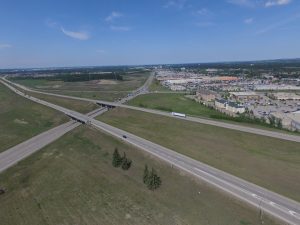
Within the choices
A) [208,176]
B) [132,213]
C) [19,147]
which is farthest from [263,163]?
[19,147]

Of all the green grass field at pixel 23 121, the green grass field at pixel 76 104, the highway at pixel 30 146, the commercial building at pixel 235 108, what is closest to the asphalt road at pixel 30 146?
the highway at pixel 30 146

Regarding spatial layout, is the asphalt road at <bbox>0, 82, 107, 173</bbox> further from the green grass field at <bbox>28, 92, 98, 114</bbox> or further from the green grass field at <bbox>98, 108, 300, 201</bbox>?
the green grass field at <bbox>28, 92, 98, 114</bbox>

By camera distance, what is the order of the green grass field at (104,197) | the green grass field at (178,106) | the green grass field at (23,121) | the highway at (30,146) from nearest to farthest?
the green grass field at (104,197) → the highway at (30,146) → the green grass field at (23,121) → the green grass field at (178,106)

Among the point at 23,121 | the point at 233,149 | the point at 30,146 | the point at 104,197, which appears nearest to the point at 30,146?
the point at 30,146

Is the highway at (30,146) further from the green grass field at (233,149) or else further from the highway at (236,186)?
the highway at (236,186)

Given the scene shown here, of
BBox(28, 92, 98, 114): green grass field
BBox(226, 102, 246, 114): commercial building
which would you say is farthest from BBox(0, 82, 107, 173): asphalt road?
BBox(226, 102, 246, 114): commercial building

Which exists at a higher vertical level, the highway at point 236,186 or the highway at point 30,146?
the highway at point 236,186

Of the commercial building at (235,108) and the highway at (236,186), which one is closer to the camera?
the highway at (236,186)
